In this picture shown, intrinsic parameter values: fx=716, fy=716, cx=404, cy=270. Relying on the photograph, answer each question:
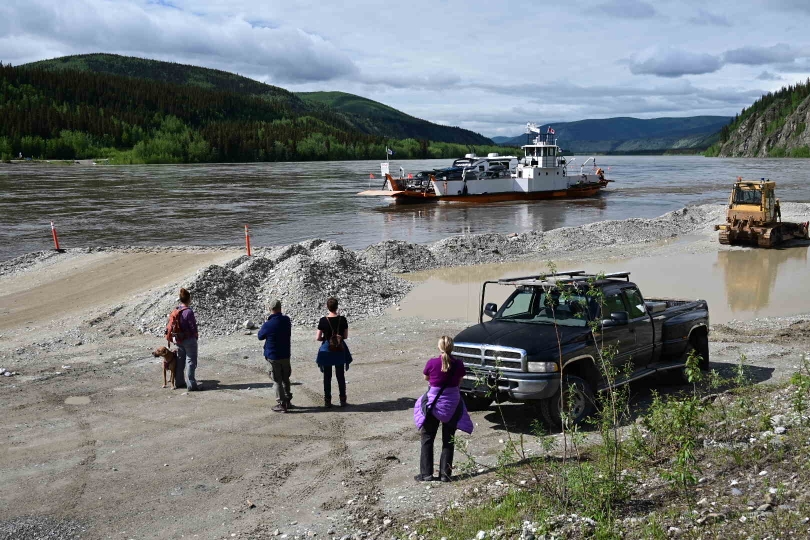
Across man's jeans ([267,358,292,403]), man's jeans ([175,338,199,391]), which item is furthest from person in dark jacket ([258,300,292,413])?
man's jeans ([175,338,199,391])

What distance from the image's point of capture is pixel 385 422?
941 centimetres

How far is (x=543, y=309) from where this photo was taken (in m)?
9.40

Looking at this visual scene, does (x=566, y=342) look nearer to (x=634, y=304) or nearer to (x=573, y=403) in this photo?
(x=573, y=403)

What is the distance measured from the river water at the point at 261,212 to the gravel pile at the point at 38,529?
1025 inches

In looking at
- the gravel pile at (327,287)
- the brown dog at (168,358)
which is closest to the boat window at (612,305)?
the brown dog at (168,358)

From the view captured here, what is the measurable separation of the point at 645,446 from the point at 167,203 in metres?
54.5

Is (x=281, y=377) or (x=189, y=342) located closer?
(x=281, y=377)

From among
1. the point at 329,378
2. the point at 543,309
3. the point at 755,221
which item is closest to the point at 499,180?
the point at 755,221

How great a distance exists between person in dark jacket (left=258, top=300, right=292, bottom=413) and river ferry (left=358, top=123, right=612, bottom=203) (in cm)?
5058

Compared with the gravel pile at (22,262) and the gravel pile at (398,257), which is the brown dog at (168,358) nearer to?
the gravel pile at (398,257)

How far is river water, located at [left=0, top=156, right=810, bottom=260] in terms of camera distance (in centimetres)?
3803

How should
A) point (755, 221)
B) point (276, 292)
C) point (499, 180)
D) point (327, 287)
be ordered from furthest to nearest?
point (499, 180), point (755, 221), point (327, 287), point (276, 292)

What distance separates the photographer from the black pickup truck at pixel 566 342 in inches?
326

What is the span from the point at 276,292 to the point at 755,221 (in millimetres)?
21818
